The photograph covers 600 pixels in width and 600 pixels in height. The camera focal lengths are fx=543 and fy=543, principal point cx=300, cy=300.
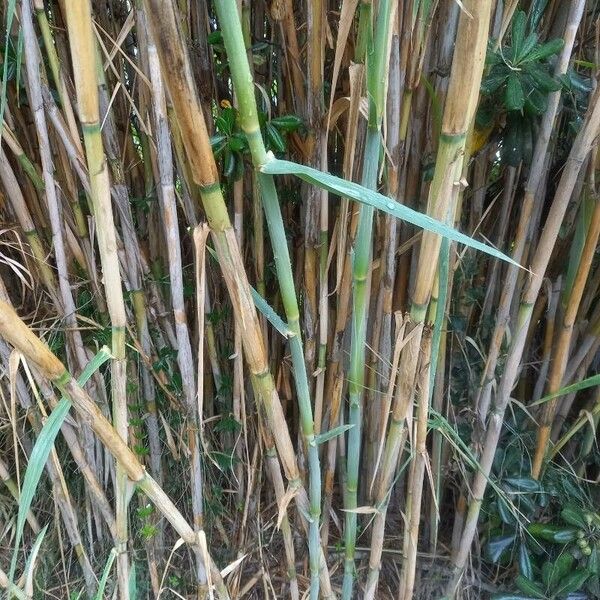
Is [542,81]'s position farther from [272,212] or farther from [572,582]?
[572,582]

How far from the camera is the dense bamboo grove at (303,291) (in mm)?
440

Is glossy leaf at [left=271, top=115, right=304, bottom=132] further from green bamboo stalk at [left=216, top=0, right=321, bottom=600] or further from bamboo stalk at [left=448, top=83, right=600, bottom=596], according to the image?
bamboo stalk at [left=448, top=83, right=600, bottom=596]

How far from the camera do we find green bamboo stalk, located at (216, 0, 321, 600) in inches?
12.5

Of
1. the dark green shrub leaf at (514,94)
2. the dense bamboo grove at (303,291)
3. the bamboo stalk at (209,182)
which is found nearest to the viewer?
the bamboo stalk at (209,182)

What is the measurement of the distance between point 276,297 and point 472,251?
275mm

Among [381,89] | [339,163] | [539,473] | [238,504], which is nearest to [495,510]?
[539,473]

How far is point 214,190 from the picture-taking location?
0.37m

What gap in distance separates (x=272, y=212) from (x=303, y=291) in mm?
274

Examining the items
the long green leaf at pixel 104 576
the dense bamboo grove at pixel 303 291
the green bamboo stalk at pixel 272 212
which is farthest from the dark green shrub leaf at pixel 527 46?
the long green leaf at pixel 104 576

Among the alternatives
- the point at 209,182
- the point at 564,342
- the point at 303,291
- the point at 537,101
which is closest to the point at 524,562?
the point at 564,342

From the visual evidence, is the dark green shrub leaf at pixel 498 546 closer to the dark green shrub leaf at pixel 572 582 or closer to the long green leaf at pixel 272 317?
the dark green shrub leaf at pixel 572 582

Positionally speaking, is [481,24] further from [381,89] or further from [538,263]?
[538,263]

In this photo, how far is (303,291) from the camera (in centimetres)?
67

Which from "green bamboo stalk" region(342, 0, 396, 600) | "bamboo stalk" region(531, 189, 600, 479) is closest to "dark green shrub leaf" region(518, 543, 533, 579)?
"bamboo stalk" region(531, 189, 600, 479)
